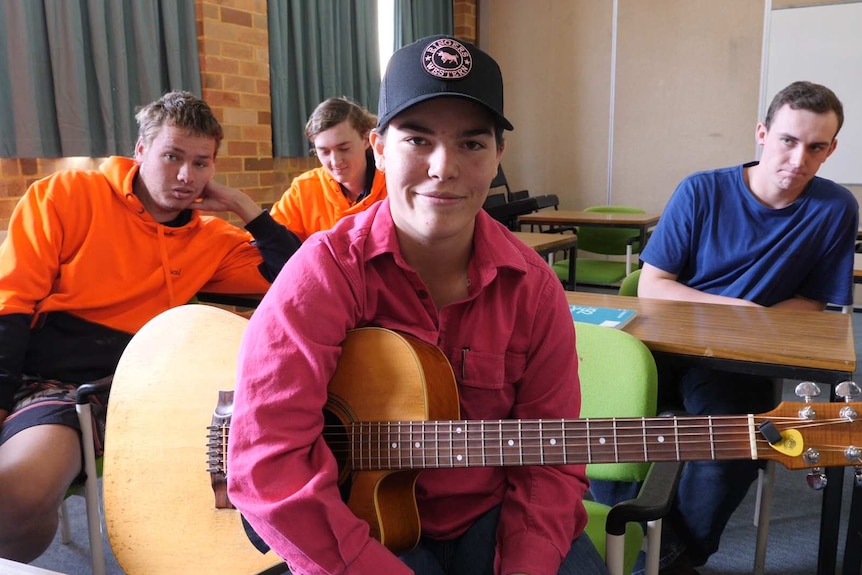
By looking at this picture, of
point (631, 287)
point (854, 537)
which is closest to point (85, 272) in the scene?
point (631, 287)

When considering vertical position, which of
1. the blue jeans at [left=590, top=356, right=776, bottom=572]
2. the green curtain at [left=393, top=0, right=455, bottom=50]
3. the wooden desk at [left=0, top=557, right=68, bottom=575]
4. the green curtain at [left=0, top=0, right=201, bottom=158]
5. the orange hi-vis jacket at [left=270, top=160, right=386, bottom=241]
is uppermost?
the green curtain at [left=393, top=0, right=455, bottom=50]

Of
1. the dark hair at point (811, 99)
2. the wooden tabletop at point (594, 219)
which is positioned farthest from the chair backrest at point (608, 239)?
the dark hair at point (811, 99)

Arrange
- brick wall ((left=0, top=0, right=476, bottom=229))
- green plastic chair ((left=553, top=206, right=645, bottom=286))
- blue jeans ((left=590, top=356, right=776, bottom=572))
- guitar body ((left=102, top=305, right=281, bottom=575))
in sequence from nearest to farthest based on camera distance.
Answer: guitar body ((left=102, top=305, right=281, bottom=575)) < blue jeans ((left=590, top=356, right=776, bottom=572)) < brick wall ((left=0, top=0, right=476, bottom=229)) < green plastic chair ((left=553, top=206, right=645, bottom=286))

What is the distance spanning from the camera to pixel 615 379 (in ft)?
4.99

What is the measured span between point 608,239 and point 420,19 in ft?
Result: 8.40

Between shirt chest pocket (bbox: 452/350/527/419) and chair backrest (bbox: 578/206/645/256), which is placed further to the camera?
chair backrest (bbox: 578/206/645/256)

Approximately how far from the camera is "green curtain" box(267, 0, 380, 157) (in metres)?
4.39

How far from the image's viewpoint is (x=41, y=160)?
322 centimetres

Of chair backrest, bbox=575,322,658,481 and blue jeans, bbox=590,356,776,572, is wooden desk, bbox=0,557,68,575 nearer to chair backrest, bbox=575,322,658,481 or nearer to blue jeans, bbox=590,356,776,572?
chair backrest, bbox=575,322,658,481

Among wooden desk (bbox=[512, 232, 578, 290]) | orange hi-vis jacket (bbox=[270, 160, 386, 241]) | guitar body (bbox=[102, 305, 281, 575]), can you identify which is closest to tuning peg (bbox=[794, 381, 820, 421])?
guitar body (bbox=[102, 305, 281, 575])

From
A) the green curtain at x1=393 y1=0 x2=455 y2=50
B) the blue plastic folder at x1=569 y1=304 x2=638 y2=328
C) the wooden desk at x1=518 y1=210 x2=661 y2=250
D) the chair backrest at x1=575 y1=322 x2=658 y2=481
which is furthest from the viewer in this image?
the green curtain at x1=393 y1=0 x2=455 y2=50

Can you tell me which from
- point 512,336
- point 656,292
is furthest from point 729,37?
point 512,336

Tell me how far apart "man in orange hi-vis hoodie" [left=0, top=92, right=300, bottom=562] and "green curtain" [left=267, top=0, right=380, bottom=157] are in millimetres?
2302

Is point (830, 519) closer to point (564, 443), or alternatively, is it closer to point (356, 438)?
point (564, 443)
